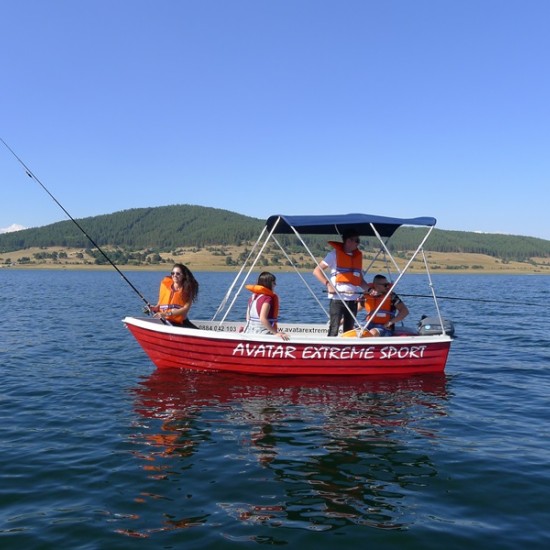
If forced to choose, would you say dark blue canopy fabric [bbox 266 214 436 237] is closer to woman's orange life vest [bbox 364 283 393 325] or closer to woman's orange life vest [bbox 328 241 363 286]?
woman's orange life vest [bbox 328 241 363 286]

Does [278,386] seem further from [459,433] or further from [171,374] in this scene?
[459,433]

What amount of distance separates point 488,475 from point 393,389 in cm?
427

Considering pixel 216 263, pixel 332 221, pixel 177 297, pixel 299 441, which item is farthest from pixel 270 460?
pixel 216 263

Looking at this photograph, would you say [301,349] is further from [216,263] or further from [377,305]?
[216,263]

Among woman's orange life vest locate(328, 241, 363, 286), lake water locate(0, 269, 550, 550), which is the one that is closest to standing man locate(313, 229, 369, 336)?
woman's orange life vest locate(328, 241, 363, 286)

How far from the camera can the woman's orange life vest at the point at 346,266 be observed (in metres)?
11.9

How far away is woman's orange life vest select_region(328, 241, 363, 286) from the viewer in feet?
39.1

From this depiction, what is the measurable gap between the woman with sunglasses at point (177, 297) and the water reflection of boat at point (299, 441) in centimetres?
143

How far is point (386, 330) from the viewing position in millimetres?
12391

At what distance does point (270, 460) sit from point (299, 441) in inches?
31.8

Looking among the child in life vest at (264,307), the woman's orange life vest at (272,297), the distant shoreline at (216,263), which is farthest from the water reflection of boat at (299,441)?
the distant shoreline at (216,263)

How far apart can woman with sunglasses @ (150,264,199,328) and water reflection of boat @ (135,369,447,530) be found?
4.71 feet

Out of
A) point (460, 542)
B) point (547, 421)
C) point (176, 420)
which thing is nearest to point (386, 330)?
point (547, 421)

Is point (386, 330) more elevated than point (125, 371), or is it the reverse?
point (386, 330)
